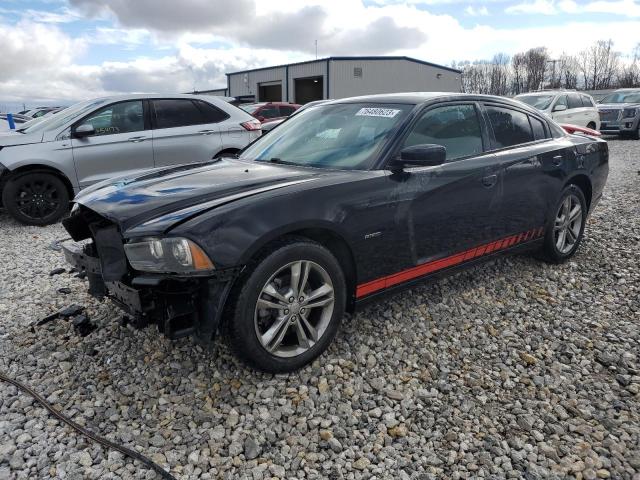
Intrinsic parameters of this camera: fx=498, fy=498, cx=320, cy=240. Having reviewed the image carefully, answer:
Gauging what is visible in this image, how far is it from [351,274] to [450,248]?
0.88m

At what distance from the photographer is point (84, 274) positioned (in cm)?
302

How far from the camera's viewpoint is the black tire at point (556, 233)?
434 centimetres

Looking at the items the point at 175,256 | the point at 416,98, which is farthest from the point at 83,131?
the point at 175,256

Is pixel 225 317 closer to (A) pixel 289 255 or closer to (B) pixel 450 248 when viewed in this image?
(A) pixel 289 255

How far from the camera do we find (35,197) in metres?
6.25

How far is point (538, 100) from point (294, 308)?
43.4 feet

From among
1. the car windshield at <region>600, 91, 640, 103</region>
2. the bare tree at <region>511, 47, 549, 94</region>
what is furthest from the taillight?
the bare tree at <region>511, 47, 549, 94</region>

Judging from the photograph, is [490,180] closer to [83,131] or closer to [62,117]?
[83,131]

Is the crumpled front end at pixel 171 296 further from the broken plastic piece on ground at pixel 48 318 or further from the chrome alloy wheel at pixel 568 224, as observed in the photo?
the chrome alloy wheel at pixel 568 224

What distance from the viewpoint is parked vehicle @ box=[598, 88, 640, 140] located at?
16.8m

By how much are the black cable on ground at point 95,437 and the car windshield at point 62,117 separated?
454cm

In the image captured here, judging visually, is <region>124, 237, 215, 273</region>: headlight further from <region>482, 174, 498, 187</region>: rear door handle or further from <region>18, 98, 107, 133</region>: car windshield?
<region>18, 98, 107, 133</region>: car windshield

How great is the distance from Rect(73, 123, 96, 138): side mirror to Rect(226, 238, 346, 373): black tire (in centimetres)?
466

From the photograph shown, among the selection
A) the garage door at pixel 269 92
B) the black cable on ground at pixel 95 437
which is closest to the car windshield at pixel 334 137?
the black cable on ground at pixel 95 437
